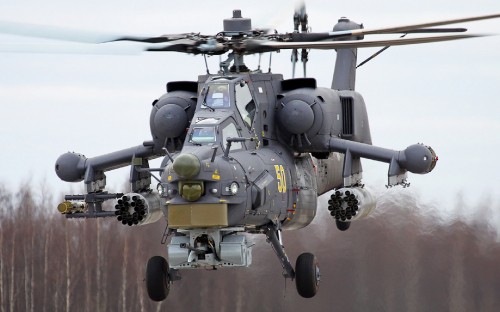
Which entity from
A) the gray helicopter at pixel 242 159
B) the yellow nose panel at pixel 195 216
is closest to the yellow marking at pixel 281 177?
A: the gray helicopter at pixel 242 159

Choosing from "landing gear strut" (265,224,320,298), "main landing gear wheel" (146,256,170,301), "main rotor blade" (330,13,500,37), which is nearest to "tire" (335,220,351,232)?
"landing gear strut" (265,224,320,298)

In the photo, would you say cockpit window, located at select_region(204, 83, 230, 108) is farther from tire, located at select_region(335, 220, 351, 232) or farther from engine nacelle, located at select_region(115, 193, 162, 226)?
tire, located at select_region(335, 220, 351, 232)

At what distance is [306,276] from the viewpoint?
30406 mm

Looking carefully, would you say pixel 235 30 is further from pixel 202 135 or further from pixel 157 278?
pixel 157 278

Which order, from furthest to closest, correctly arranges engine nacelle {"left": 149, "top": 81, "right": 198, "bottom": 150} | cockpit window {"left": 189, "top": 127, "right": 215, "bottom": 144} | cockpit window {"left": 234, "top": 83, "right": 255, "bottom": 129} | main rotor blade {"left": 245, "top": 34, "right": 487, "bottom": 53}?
engine nacelle {"left": 149, "top": 81, "right": 198, "bottom": 150} < cockpit window {"left": 234, "top": 83, "right": 255, "bottom": 129} < cockpit window {"left": 189, "top": 127, "right": 215, "bottom": 144} < main rotor blade {"left": 245, "top": 34, "right": 487, "bottom": 53}

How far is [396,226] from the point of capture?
118 ft

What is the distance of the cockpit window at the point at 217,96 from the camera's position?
2975cm

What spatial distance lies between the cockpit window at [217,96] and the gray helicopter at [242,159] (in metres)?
0.01

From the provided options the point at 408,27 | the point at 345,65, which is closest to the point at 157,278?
the point at 408,27

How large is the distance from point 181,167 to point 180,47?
9.46 feet

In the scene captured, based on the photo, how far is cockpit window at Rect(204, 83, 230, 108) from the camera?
29.8 meters

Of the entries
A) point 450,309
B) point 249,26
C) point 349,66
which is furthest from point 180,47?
point 450,309

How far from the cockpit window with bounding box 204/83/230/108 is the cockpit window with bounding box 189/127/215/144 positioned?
2.50 ft

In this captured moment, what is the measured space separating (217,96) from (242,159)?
3.57 ft
